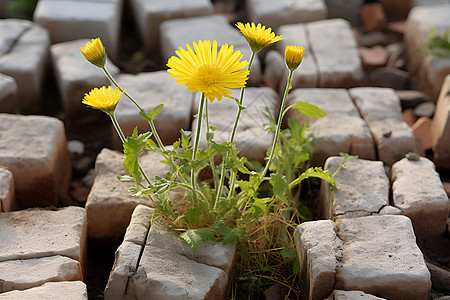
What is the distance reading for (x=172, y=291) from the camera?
81.7 inches

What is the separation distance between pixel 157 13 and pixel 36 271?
2.51m

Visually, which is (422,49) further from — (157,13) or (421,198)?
(157,13)

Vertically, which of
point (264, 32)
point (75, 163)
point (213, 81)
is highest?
point (264, 32)

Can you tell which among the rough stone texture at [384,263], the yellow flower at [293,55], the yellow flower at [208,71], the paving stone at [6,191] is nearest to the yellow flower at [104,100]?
the yellow flower at [208,71]

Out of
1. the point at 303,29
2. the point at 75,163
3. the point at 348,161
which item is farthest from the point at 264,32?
the point at 303,29

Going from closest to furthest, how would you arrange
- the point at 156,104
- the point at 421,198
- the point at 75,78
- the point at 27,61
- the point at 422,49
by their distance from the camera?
the point at 421,198 < the point at 156,104 < the point at 75,78 < the point at 27,61 < the point at 422,49

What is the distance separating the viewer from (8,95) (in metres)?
3.36

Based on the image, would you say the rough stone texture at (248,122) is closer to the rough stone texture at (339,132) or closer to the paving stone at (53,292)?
the rough stone texture at (339,132)

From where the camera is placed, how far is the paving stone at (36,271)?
2.15 meters

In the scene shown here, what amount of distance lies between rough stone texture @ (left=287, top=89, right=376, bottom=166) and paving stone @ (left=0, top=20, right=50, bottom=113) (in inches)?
64.0

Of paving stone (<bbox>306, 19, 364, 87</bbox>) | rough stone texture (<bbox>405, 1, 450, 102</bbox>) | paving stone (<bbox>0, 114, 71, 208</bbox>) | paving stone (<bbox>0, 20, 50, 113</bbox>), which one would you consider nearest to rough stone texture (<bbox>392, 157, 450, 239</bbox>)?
paving stone (<bbox>306, 19, 364, 87</bbox>)

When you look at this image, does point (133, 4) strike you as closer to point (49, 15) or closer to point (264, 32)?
point (49, 15)

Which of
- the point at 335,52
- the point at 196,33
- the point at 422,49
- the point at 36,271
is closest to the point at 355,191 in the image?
the point at 36,271

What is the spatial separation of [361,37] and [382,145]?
73.1 inches
